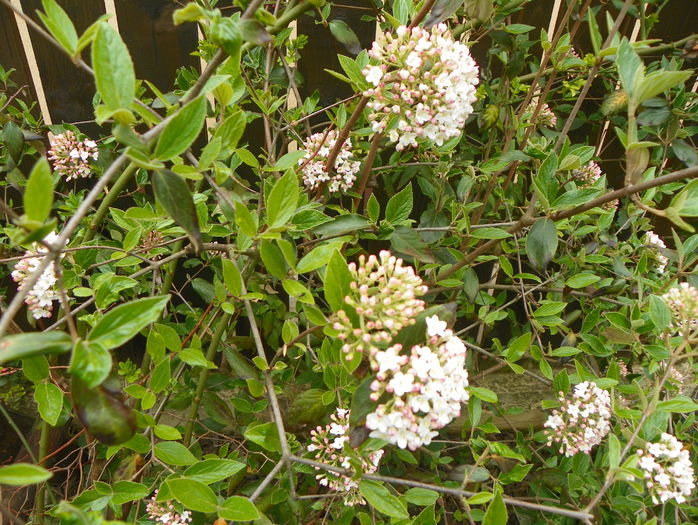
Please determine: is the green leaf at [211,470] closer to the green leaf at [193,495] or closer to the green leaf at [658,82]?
the green leaf at [193,495]

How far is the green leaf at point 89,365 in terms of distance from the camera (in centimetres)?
58

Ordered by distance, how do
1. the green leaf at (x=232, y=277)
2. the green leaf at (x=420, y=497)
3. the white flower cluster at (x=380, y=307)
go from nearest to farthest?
the white flower cluster at (x=380, y=307), the green leaf at (x=232, y=277), the green leaf at (x=420, y=497)

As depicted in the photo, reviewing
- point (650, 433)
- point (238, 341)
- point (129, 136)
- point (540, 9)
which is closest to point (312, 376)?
point (238, 341)

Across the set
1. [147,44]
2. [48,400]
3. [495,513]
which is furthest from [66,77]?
[495,513]

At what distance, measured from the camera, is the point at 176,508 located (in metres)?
1.12

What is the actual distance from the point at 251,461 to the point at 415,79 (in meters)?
1.07

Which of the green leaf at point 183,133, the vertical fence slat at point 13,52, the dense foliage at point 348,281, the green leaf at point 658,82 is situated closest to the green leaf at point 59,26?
the dense foliage at point 348,281

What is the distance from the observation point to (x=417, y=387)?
0.72m

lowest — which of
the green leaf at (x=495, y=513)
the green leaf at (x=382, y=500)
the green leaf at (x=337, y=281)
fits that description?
the green leaf at (x=382, y=500)

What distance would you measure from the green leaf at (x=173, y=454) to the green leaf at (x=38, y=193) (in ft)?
2.18

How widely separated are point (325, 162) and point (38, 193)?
0.91 metres

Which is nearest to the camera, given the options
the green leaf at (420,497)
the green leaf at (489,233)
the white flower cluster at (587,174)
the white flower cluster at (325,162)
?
the green leaf at (420,497)

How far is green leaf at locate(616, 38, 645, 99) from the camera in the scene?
0.84m

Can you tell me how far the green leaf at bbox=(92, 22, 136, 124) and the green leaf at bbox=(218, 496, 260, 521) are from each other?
24.2 inches
